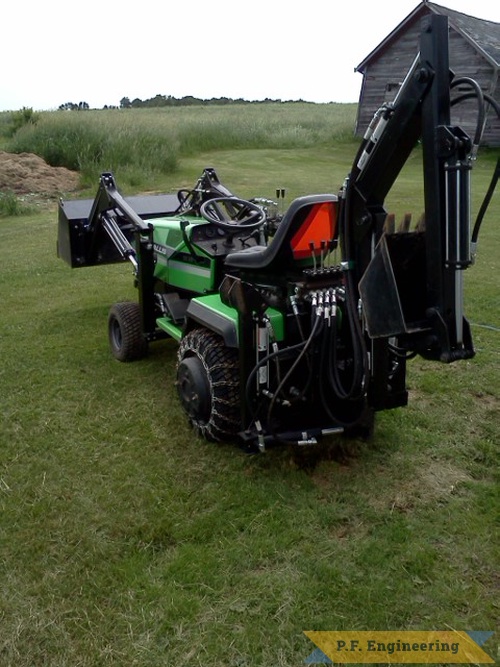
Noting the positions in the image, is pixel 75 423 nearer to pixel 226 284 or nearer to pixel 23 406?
pixel 23 406

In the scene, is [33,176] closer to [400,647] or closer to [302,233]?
[302,233]

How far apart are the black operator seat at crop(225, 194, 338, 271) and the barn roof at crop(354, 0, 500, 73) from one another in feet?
55.5

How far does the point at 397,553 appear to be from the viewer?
2926 mm

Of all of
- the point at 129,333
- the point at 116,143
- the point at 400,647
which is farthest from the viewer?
the point at 116,143

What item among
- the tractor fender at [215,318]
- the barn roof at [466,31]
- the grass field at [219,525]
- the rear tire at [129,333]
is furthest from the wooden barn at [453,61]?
the tractor fender at [215,318]

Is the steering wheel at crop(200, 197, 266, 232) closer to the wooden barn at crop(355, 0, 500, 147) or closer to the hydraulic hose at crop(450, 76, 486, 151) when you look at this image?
the hydraulic hose at crop(450, 76, 486, 151)

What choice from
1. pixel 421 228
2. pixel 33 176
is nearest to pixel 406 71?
pixel 33 176

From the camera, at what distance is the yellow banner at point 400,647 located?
2.40 metres

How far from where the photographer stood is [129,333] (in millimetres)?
5117

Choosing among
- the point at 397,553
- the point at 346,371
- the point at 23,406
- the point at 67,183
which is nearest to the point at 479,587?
the point at 397,553

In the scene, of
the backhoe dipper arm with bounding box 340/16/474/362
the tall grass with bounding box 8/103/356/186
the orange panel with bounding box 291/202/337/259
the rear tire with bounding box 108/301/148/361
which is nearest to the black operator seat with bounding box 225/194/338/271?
the orange panel with bounding box 291/202/337/259

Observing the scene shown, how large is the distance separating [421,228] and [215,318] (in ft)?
3.94

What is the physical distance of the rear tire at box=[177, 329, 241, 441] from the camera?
356cm

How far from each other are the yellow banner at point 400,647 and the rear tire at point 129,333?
3.01 metres
